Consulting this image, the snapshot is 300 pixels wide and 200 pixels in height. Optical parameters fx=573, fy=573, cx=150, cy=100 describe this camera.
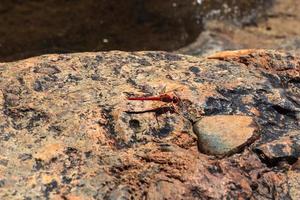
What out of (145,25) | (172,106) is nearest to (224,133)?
(172,106)

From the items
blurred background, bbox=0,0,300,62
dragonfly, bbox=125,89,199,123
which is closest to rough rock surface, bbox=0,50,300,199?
dragonfly, bbox=125,89,199,123

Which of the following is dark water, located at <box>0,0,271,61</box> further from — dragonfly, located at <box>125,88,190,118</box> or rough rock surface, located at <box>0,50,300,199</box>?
dragonfly, located at <box>125,88,190,118</box>

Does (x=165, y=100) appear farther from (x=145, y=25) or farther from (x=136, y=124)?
(x=145, y=25)

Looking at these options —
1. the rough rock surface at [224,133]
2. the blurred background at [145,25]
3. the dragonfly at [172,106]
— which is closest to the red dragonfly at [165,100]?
the dragonfly at [172,106]

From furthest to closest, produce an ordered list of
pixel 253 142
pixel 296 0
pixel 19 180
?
1. pixel 296 0
2. pixel 253 142
3. pixel 19 180

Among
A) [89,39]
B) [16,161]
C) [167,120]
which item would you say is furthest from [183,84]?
[89,39]

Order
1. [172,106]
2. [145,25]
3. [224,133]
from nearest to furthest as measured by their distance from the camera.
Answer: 1. [224,133]
2. [172,106]
3. [145,25]

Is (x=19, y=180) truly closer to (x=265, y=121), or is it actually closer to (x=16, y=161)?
(x=16, y=161)
